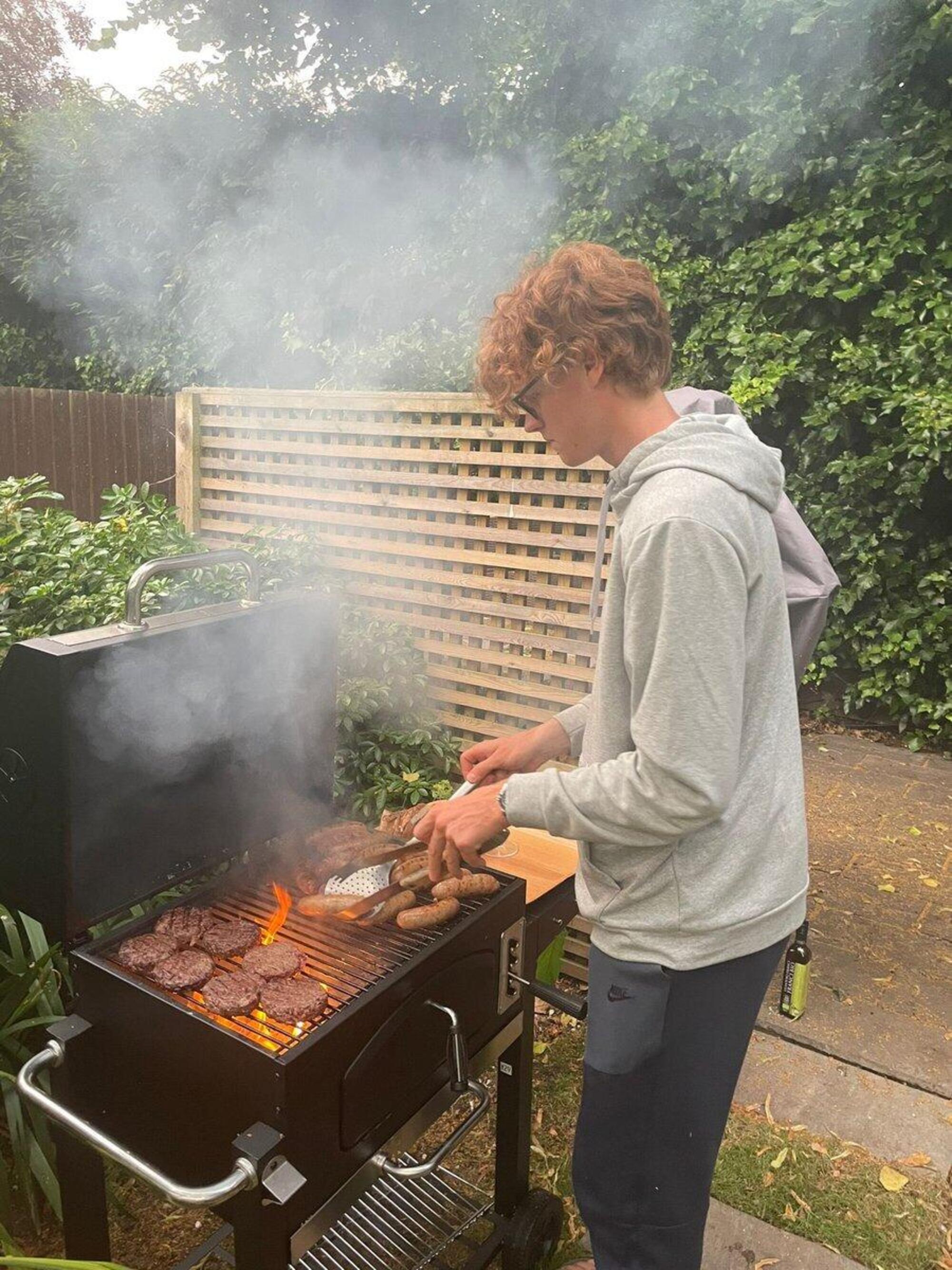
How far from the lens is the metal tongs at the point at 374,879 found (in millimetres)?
1860

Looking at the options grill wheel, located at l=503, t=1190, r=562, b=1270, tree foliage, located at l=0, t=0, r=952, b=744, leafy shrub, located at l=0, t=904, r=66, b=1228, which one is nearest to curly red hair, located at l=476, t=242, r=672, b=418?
leafy shrub, located at l=0, t=904, r=66, b=1228

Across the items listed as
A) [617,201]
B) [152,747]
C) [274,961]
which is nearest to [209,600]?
[152,747]

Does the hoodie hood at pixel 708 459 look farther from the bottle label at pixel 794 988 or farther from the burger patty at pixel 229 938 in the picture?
the bottle label at pixel 794 988

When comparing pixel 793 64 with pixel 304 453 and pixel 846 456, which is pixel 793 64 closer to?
pixel 846 456

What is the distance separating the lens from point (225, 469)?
221 inches

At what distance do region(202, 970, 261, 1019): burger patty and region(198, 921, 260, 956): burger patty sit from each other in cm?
7

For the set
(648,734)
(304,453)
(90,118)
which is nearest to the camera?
(648,734)

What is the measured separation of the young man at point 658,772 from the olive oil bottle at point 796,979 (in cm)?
115

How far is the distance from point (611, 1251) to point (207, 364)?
922 centimetres

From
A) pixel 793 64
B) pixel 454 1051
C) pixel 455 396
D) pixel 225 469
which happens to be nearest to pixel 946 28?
pixel 793 64

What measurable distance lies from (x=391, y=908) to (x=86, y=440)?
28.1 ft

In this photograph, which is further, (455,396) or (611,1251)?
(455,396)

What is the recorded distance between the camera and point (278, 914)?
186 centimetres

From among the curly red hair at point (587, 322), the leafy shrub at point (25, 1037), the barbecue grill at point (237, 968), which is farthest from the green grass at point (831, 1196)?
the curly red hair at point (587, 322)
